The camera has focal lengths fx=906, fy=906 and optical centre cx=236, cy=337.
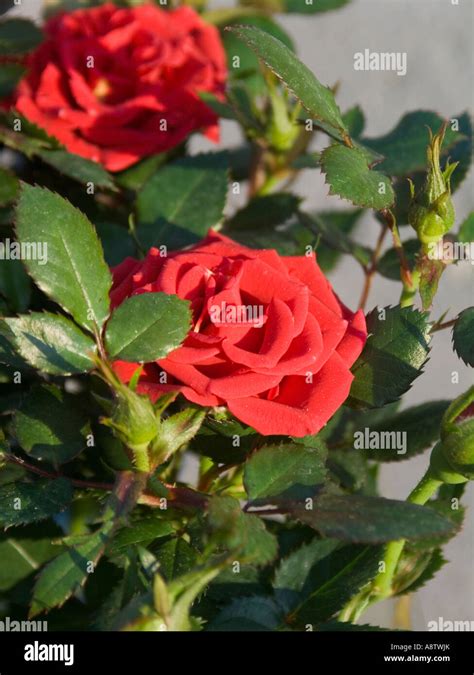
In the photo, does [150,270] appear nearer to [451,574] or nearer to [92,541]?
[92,541]

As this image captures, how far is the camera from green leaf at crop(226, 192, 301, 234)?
0.57 meters

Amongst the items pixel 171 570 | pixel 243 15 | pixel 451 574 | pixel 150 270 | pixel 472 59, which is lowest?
pixel 451 574

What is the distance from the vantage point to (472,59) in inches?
52.4

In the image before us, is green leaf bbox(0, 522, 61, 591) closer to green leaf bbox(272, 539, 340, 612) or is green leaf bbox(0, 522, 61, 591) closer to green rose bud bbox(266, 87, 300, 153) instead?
green leaf bbox(272, 539, 340, 612)

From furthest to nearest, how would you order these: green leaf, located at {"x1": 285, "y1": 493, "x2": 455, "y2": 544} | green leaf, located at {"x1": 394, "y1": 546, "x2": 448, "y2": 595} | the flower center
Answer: the flower center, green leaf, located at {"x1": 394, "y1": 546, "x2": 448, "y2": 595}, green leaf, located at {"x1": 285, "y1": 493, "x2": 455, "y2": 544}

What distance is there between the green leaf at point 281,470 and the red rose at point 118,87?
9.6 inches

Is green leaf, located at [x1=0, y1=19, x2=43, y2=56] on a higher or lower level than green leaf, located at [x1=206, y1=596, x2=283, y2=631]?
higher

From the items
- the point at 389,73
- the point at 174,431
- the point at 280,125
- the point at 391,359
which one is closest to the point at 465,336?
the point at 391,359

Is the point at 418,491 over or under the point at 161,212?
under

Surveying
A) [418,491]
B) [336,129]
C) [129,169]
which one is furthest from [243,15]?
[418,491]

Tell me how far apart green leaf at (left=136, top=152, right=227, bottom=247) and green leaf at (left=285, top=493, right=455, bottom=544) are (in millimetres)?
211

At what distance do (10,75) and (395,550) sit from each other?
0.37 metres

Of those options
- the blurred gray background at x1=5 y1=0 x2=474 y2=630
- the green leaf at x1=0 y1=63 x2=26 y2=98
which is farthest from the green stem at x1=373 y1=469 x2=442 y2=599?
the blurred gray background at x1=5 y1=0 x2=474 y2=630

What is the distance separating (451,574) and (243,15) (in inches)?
28.4
